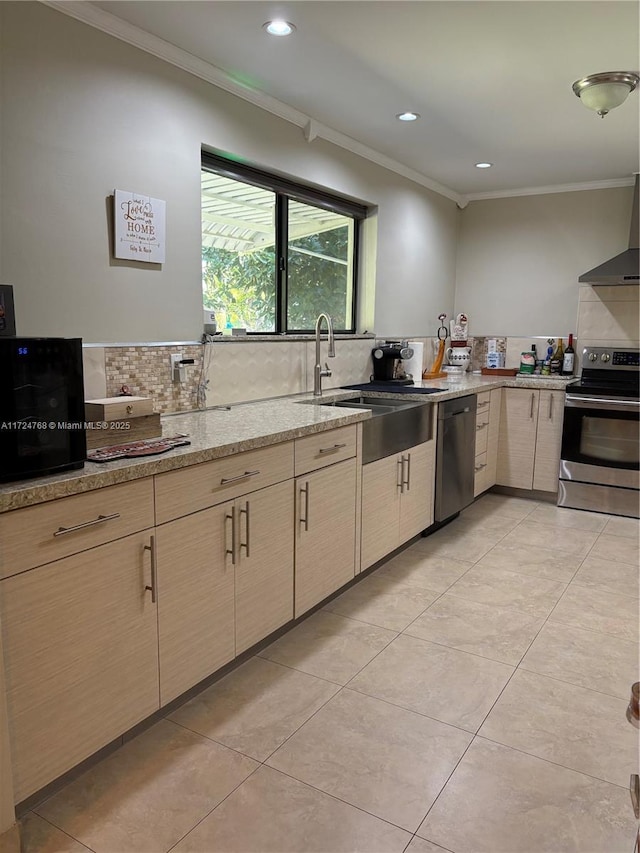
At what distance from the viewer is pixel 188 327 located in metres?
2.79

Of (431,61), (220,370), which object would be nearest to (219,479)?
(220,370)

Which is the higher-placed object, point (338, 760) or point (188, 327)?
point (188, 327)

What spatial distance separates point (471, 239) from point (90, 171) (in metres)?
3.86

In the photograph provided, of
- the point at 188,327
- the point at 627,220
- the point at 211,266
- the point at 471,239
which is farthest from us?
the point at 471,239

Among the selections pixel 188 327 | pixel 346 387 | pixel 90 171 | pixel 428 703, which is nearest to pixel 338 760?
pixel 428 703

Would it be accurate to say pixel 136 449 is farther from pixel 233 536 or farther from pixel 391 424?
pixel 391 424

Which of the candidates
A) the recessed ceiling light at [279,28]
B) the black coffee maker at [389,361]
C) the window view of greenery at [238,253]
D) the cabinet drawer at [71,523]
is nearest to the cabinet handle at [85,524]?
the cabinet drawer at [71,523]

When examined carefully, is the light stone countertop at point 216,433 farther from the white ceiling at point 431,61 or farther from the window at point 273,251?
the white ceiling at point 431,61

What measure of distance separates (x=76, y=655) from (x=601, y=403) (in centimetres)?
377

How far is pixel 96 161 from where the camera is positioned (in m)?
2.31

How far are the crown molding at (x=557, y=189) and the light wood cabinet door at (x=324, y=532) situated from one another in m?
3.44

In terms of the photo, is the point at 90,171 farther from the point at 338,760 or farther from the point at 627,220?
the point at 627,220

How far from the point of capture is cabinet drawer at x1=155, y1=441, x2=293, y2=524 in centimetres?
186

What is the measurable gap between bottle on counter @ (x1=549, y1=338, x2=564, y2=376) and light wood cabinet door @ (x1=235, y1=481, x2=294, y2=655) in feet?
10.8
